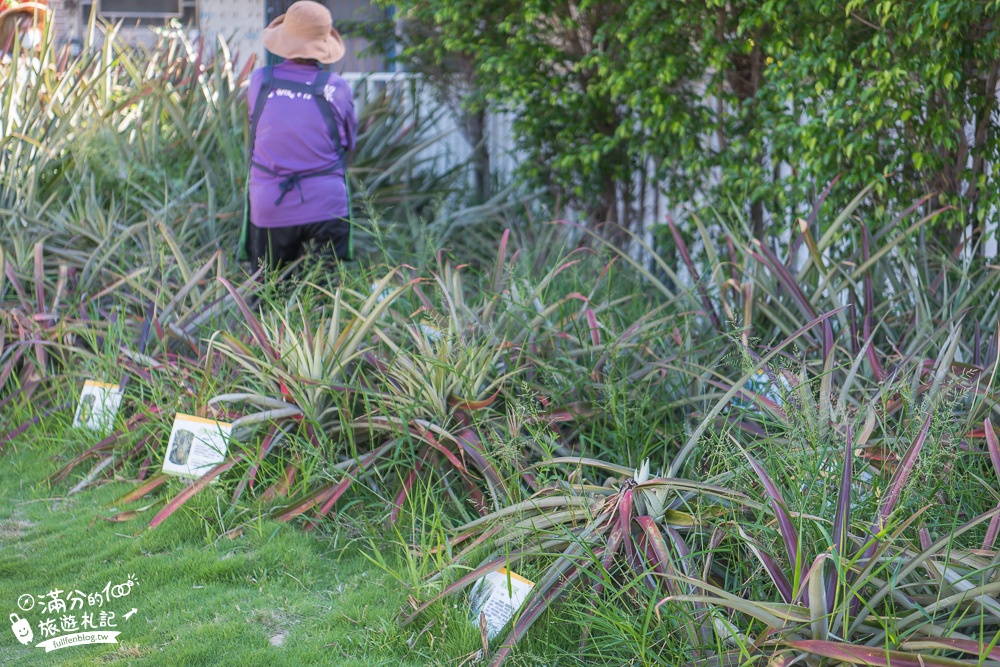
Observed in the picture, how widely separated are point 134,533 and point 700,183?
3479 millimetres

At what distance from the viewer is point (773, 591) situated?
7.86 ft

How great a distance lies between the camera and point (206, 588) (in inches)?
112

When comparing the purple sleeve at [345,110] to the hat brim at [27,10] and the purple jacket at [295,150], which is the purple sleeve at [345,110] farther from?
the hat brim at [27,10]

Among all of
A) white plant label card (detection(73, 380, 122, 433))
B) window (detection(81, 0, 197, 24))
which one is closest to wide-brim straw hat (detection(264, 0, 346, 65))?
white plant label card (detection(73, 380, 122, 433))

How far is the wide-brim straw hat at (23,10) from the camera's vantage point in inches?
270

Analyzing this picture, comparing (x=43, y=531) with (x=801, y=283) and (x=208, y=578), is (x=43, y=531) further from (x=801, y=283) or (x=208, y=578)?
(x=801, y=283)

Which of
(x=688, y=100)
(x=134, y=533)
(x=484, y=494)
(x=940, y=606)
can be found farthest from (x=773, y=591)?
(x=688, y=100)

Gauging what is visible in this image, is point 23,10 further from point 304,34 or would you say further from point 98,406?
point 98,406

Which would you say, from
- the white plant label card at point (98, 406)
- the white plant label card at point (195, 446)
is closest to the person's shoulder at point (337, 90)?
the white plant label card at point (98, 406)

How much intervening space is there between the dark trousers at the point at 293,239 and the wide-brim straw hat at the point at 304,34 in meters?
0.83

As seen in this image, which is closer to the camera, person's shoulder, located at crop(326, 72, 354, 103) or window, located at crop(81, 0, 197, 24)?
person's shoulder, located at crop(326, 72, 354, 103)

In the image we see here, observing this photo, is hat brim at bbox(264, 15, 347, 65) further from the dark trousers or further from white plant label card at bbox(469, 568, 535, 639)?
white plant label card at bbox(469, 568, 535, 639)

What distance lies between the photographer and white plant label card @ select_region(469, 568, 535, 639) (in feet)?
8.07

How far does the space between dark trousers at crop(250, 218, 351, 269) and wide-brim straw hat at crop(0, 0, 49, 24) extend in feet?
10.1
